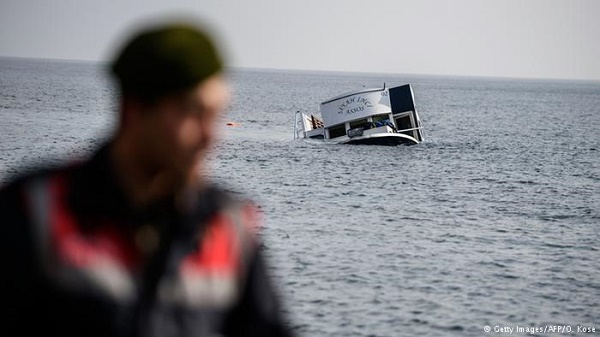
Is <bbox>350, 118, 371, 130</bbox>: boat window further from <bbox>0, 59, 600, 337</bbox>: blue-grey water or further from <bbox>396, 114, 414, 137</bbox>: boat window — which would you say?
<bbox>396, 114, 414, 137</bbox>: boat window

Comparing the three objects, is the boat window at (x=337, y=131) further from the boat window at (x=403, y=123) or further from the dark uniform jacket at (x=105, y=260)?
the dark uniform jacket at (x=105, y=260)

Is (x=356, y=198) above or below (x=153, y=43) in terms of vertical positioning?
below

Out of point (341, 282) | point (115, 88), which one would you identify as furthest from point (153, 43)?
point (341, 282)

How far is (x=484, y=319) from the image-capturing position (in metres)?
15.8

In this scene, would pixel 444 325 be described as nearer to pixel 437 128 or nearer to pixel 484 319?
pixel 484 319

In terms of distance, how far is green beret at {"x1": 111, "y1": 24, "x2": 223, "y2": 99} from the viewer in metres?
1.83

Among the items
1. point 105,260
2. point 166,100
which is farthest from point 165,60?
point 105,260

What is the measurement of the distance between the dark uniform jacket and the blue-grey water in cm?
36

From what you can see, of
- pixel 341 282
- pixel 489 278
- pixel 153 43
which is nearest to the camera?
pixel 153 43

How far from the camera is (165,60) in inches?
72.2

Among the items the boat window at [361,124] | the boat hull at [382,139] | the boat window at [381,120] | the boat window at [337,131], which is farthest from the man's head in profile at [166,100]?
the boat window at [337,131]

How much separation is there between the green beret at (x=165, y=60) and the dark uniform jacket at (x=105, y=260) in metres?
0.24

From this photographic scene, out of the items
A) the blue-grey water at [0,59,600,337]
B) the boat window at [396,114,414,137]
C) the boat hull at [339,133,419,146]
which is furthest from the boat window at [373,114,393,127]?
the boat window at [396,114,414,137]

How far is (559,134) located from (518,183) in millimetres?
43102
